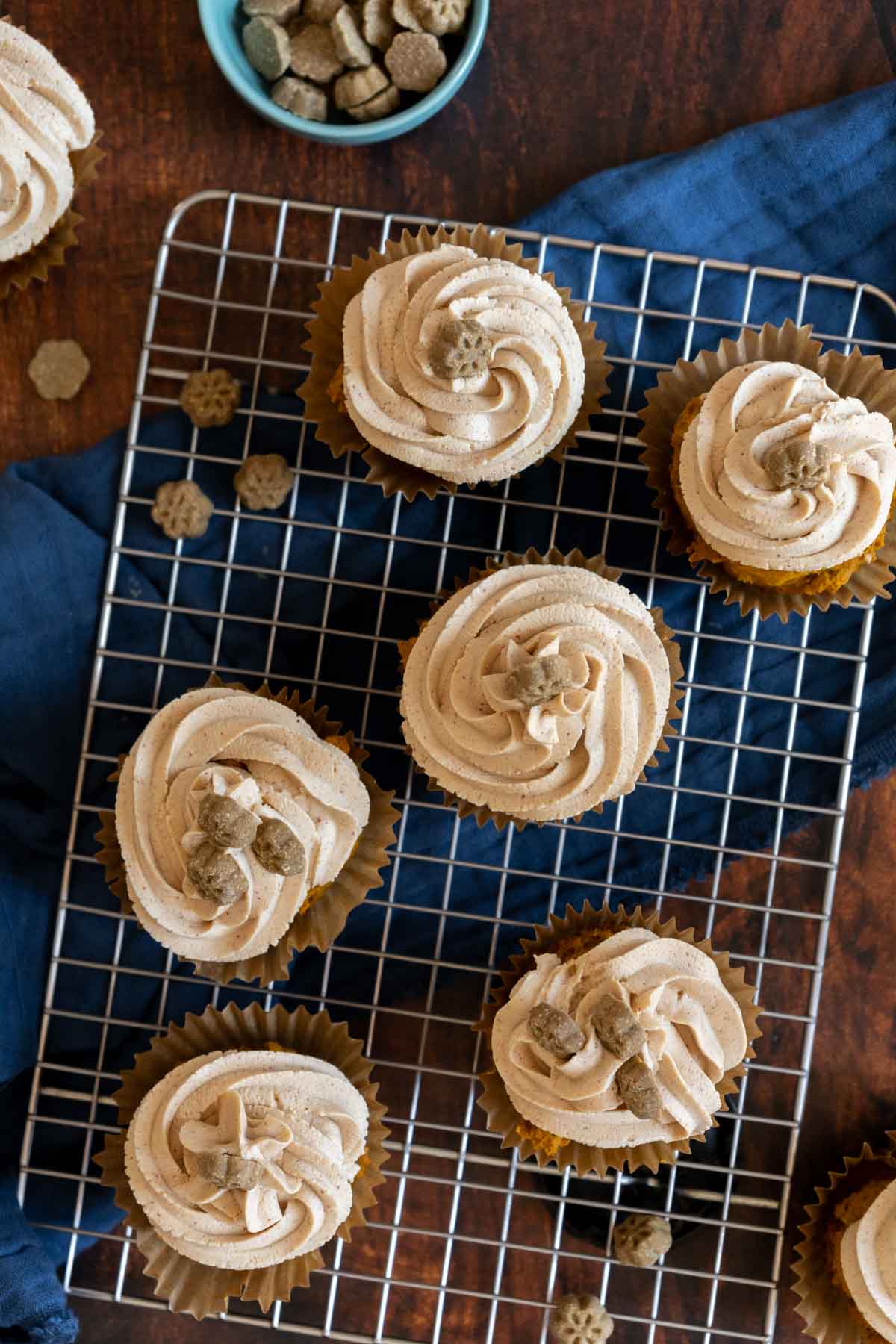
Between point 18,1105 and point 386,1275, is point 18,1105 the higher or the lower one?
the higher one

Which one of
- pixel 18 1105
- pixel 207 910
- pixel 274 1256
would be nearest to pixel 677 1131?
pixel 274 1256

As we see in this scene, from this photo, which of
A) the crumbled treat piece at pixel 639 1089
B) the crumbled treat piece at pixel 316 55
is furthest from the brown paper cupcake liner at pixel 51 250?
the crumbled treat piece at pixel 639 1089

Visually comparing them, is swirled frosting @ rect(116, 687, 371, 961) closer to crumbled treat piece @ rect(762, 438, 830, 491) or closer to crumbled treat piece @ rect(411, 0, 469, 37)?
crumbled treat piece @ rect(762, 438, 830, 491)

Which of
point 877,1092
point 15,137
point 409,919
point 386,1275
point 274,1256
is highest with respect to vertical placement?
point 15,137

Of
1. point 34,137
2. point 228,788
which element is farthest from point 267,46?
→ point 228,788

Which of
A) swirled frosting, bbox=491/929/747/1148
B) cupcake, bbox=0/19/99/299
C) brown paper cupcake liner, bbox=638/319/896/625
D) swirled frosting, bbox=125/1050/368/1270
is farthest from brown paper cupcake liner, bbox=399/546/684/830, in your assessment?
cupcake, bbox=0/19/99/299

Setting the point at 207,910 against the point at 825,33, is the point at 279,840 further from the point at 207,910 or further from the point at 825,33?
the point at 825,33
